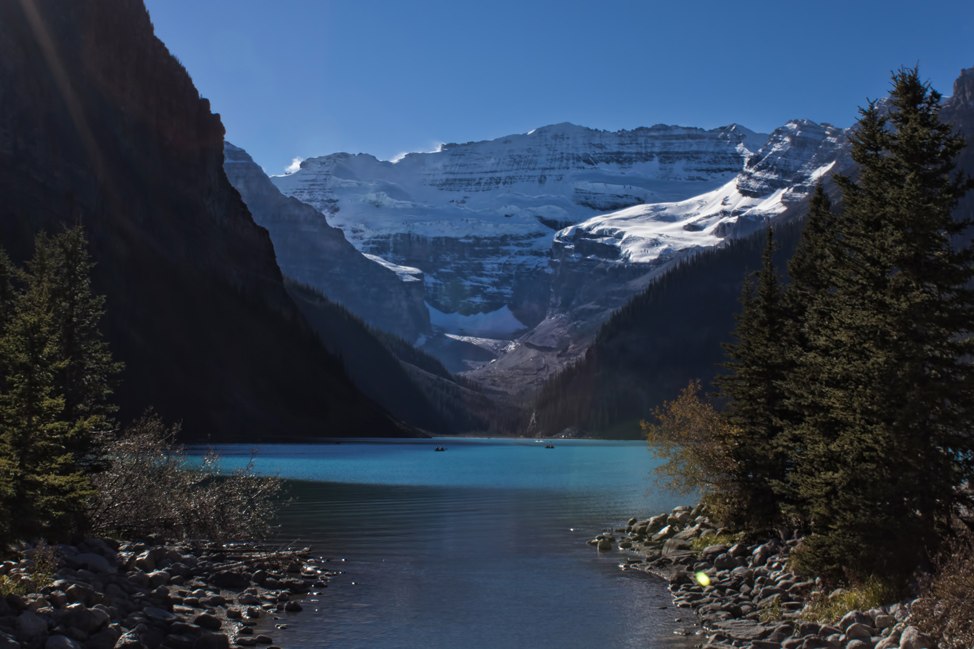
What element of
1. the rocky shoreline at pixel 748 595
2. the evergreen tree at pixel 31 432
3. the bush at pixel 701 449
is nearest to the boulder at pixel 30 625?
the evergreen tree at pixel 31 432

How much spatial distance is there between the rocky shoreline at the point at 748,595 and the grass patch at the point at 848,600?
0.14 meters

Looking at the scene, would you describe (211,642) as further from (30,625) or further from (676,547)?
(676,547)

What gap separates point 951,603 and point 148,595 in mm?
23072

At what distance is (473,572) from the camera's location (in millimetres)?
39062

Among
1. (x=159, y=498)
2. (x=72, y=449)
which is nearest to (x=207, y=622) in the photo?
(x=72, y=449)

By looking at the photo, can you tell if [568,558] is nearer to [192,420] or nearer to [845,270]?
[845,270]

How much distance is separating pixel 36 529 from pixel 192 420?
155 metres

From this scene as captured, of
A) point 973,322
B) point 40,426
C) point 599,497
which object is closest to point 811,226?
point 973,322

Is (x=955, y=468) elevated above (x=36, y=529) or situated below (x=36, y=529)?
above

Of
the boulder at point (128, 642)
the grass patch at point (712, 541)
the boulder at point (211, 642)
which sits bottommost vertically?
the grass patch at point (712, 541)

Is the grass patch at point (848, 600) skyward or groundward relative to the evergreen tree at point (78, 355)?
groundward

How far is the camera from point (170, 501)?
4131cm

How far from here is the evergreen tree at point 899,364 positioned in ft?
72.3

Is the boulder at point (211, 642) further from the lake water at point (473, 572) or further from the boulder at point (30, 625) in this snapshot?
the boulder at point (30, 625)
